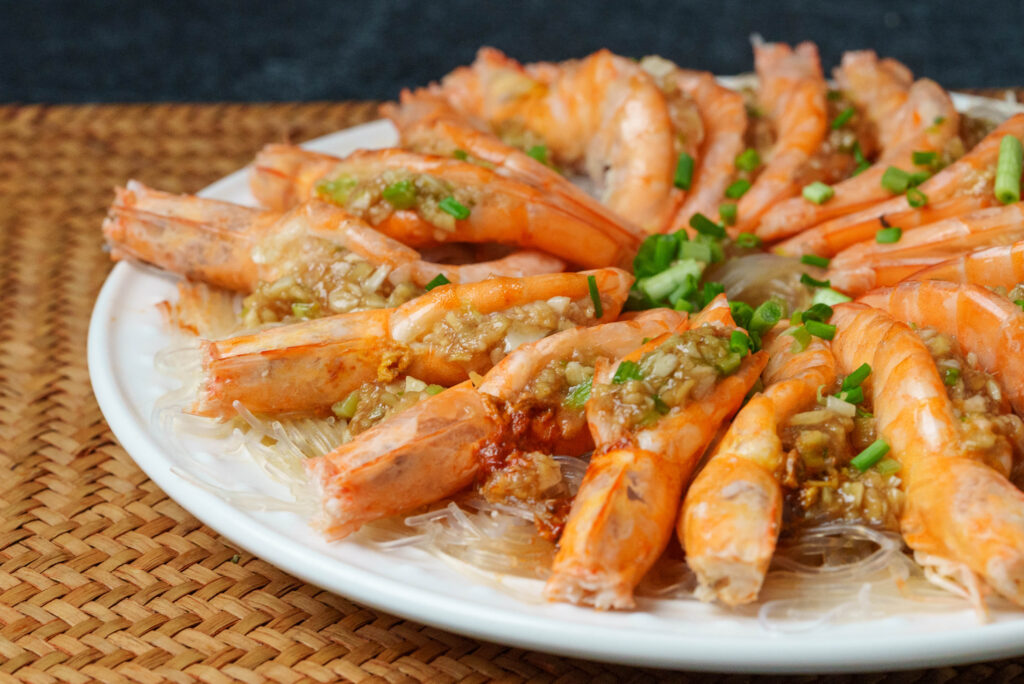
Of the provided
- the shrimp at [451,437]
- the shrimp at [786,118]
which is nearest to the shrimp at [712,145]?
the shrimp at [786,118]

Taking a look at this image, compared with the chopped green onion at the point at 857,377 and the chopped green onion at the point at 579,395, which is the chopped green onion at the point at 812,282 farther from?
the chopped green onion at the point at 579,395

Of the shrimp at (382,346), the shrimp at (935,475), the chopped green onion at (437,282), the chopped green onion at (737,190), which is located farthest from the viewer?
the chopped green onion at (737,190)

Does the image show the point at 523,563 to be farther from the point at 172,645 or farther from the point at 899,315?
the point at 899,315

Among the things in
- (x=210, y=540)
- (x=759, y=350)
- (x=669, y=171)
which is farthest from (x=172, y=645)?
(x=669, y=171)

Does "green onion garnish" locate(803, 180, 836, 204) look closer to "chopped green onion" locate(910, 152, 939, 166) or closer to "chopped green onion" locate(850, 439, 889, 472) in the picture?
"chopped green onion" locate(910, 152, 939, 166)

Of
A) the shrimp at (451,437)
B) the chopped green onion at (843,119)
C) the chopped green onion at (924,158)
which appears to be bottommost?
the shrimp at (451,437)

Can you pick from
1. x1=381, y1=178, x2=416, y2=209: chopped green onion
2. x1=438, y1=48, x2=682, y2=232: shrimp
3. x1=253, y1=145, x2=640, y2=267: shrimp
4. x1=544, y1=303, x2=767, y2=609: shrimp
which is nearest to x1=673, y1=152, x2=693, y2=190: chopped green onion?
x1=438, y1=48, x2=682, y2=232: shrimp

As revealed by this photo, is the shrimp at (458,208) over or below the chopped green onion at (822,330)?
over
